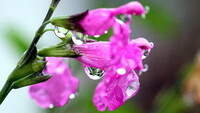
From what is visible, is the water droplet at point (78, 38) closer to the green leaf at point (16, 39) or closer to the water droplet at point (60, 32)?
the water droplet at point (60, 32)

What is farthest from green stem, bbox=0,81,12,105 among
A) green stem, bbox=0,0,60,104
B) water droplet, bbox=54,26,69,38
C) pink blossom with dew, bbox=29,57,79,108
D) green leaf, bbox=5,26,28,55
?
green leaf, bbox=5,26,28,55

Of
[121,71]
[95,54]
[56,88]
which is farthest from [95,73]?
[56,88]

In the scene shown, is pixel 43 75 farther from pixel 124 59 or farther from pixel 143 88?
pixel 143 88

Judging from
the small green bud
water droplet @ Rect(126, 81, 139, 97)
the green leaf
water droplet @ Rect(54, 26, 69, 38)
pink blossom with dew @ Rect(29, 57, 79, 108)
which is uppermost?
water droplet @ Rect(54, 26, 69, 38)

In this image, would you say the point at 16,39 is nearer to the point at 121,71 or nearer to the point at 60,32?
the point at 60,32

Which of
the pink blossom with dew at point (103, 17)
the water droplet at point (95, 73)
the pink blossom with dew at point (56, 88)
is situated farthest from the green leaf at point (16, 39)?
the pink blossom with dew at point (103, 17)

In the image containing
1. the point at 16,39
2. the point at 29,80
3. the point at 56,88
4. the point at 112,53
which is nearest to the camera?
the point at 112,53

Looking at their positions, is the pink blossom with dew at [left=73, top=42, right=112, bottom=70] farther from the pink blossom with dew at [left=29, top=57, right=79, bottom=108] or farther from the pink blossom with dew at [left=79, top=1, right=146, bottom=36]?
the pink blossom with dew at [left=29, top=57, right=79, bottom=108]

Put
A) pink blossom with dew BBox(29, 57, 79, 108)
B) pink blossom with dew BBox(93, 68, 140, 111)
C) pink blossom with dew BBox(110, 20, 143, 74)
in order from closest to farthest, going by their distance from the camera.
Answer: pink blossom with dew BBox(110, 20, 143, 74)
pink blossom with dew BBox(93, 68, 140, 111)
pink blossom with dew BBox(29, 57, 79, 108)
